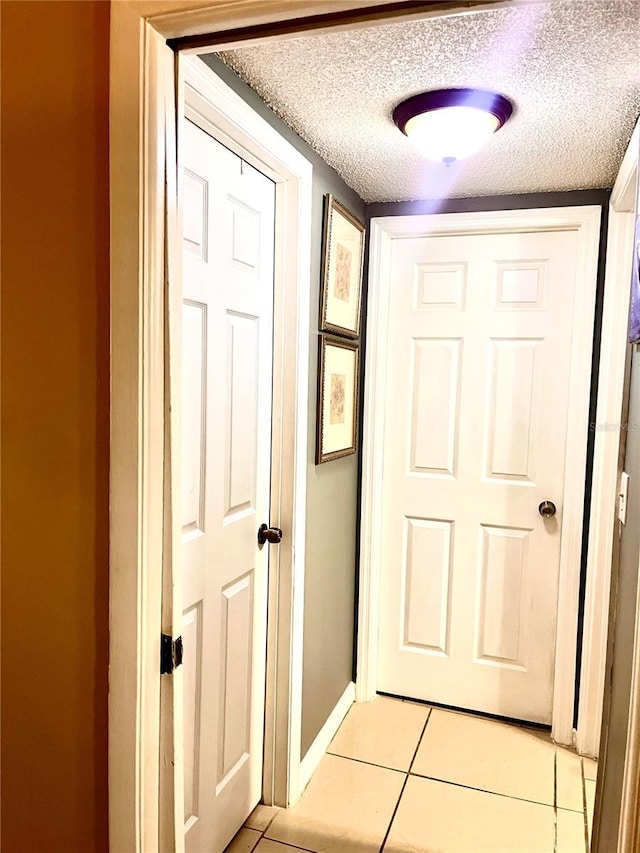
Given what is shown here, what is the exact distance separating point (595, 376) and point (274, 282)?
4.34 ft

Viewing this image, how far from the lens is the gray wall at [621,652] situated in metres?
1.24

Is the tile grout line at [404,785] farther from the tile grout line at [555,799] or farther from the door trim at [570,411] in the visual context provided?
the tile grout line at [555,799]

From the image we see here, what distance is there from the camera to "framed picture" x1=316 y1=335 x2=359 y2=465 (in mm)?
2127

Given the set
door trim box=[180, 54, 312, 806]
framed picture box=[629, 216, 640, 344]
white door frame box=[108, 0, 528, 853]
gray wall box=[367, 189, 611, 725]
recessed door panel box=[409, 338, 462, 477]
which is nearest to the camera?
white door frame box=[108, 0, 528, 853]

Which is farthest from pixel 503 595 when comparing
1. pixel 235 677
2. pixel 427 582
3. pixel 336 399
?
pixel 235 677

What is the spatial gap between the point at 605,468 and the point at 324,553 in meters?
1.11

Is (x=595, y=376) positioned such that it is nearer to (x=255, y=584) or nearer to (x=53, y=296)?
(x=255, y=584)

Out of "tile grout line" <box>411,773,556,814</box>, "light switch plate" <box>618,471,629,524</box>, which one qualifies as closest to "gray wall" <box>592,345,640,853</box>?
"light switch plate" <box>618,471,629,524</box>

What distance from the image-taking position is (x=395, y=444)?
8.84ft

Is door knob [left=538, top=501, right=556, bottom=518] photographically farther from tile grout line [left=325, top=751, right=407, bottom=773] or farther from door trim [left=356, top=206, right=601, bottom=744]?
tile grout line [left=325, top=751, right=407, bottom=773]

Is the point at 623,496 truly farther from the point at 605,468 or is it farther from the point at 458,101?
the point at 458,101

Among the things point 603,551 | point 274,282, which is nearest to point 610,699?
point 603,551

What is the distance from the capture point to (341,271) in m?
2.23

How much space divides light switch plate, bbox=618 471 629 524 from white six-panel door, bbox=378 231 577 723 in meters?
0.86
